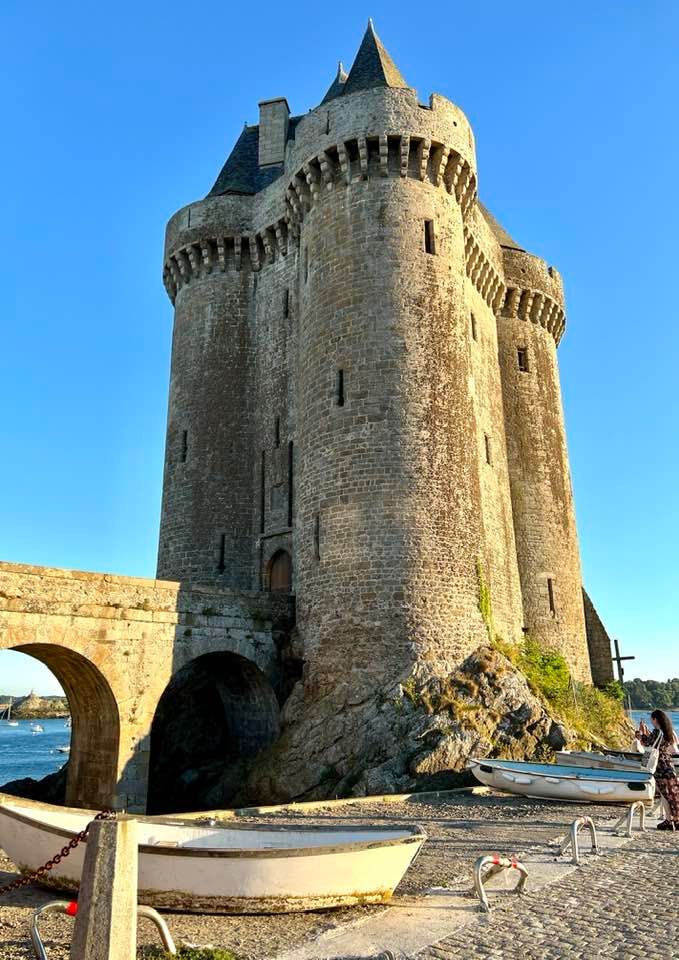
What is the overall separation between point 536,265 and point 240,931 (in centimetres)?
2790

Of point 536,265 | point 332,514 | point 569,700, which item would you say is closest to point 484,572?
point 332,514

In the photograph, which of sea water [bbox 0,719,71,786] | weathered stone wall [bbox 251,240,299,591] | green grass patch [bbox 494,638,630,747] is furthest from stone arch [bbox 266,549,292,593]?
sea water [bbox 0,719,71,786]

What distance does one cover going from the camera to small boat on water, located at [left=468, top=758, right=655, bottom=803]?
38.8ft

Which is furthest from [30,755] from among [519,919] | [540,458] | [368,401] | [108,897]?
[108,897]

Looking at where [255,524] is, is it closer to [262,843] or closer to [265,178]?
[265,178]

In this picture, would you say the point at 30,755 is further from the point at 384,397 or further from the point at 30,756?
the point at 384,397

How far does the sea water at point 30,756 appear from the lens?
5223 cm

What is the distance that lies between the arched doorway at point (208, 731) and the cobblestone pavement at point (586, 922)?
12192 millimetres

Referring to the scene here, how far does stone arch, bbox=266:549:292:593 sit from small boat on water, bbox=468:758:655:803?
9.50 m

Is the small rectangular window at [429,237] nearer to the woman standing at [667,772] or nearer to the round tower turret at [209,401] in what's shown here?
the round tower turret at [209,401]

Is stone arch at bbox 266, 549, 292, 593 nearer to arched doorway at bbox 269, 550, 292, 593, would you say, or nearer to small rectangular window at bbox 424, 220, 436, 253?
arched doorway at bbox 269, 550, 292, 593

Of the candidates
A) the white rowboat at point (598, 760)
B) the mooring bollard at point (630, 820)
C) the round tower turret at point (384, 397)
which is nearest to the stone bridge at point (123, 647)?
the round tower turret at point (384, 397)

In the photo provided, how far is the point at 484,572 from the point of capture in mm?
18516

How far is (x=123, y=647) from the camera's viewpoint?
1612 cm
